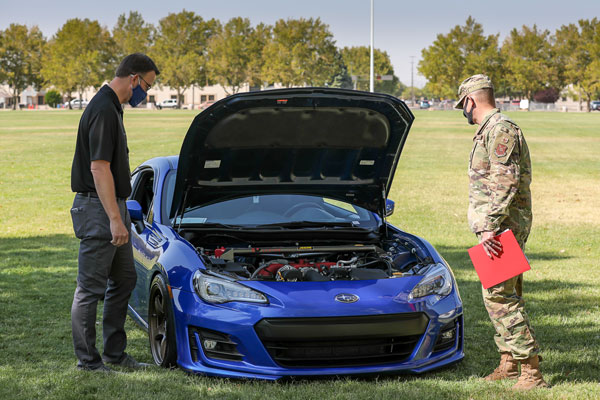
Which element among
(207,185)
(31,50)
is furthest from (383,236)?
(31,50)

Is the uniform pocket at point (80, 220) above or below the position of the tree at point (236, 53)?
below

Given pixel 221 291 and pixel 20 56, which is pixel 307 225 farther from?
pixel 20 56

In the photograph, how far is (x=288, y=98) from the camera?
5.24m

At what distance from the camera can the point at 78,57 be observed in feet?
329

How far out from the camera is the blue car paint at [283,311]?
4.46 metres

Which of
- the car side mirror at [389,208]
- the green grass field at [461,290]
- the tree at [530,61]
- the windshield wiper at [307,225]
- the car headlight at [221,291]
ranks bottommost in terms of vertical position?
the green grass field at [461,290]

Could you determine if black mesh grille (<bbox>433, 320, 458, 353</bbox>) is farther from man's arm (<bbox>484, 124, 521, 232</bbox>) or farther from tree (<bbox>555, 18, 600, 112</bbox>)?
tree (<bbox>555, 18, 600, 112</bbox>)

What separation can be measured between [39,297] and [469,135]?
3500 cm

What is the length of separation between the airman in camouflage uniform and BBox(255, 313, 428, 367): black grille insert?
495mm

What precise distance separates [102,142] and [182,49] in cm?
10674

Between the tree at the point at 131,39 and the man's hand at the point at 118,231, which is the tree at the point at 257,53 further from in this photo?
the man's hand at the point at 118,231

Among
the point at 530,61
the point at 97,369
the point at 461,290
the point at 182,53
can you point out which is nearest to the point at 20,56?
the point at 182,53

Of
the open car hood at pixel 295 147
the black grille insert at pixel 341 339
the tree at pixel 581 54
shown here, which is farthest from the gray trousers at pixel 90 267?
the tree at pixel 581 54

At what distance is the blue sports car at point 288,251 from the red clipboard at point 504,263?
0.41 metres
